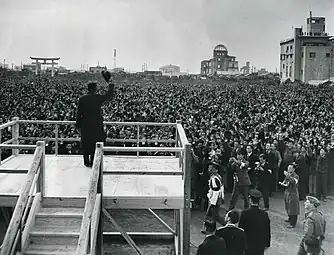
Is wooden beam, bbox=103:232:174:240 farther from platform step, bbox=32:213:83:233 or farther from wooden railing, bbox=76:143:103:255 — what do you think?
platform step, bbox=32:213:83:233

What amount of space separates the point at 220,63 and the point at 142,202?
11926 mm

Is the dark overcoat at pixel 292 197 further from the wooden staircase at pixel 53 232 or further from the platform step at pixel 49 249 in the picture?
the platform step at pixel 49 249

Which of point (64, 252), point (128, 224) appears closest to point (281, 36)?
point (128, 224)

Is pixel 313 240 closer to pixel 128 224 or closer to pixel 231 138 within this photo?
pixel 128 224

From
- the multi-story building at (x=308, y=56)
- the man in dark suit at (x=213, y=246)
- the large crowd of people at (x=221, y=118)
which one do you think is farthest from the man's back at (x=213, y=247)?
the multi-story building at (x=308, y=56)

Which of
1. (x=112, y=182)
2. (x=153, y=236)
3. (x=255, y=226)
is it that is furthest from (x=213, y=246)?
(x=153, y=236)

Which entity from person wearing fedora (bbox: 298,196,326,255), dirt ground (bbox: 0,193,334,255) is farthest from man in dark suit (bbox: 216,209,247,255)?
dirt ground (bbox: 0,193,334,255)

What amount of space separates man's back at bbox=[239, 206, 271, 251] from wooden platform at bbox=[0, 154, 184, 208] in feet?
2.63

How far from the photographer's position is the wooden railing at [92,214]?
11.9ft

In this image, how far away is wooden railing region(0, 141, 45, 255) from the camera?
12.5 feet

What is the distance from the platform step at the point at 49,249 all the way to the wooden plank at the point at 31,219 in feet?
0.22

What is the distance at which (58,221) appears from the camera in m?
4.54

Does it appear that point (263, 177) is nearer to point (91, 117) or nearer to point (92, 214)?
point (91, 117)

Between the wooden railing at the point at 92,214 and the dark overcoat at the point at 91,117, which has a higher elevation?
the dark overcoat at the point at 91,117
